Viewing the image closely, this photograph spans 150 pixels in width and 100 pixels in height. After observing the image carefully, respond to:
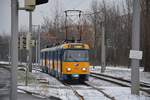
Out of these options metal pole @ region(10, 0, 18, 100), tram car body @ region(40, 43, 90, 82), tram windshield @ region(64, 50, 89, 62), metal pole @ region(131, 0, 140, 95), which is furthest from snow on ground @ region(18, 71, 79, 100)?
metal pole @ region(10, 0, 18, 100)

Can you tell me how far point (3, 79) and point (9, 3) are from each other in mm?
1666

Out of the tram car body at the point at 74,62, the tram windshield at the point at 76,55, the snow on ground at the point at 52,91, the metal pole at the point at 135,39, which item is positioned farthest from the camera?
the tram windshield at the point at 76,55

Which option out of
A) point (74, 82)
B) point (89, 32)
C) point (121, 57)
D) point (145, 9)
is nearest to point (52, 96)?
point (74, 82)

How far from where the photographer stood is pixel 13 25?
6.90 m

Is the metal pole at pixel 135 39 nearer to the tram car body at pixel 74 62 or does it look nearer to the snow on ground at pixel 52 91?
the snow on ground at pixel 52 91

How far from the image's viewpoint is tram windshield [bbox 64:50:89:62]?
3259 cm

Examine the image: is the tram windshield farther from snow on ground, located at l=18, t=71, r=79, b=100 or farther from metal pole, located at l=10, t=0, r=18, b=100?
metal pole, located at l=10, t=0, r=18, b=100

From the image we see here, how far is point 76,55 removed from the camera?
32.8 m

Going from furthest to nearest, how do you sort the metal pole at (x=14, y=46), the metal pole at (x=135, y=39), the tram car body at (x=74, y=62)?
the tram car body at (x=74, y=62) → the metal pole at (x=135, y=39) → the metal pole at (x=14, y=46)

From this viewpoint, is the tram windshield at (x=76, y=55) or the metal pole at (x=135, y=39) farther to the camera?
the tram windshield at (x=76, y=55)

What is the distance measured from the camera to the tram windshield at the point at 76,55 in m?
32.6

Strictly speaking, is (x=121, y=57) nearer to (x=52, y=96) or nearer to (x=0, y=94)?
(x=52, y=96)

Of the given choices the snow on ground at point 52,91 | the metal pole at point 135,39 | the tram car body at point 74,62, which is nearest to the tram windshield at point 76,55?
the tram car body at point 74,62

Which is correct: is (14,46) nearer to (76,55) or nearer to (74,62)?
(74,62)
